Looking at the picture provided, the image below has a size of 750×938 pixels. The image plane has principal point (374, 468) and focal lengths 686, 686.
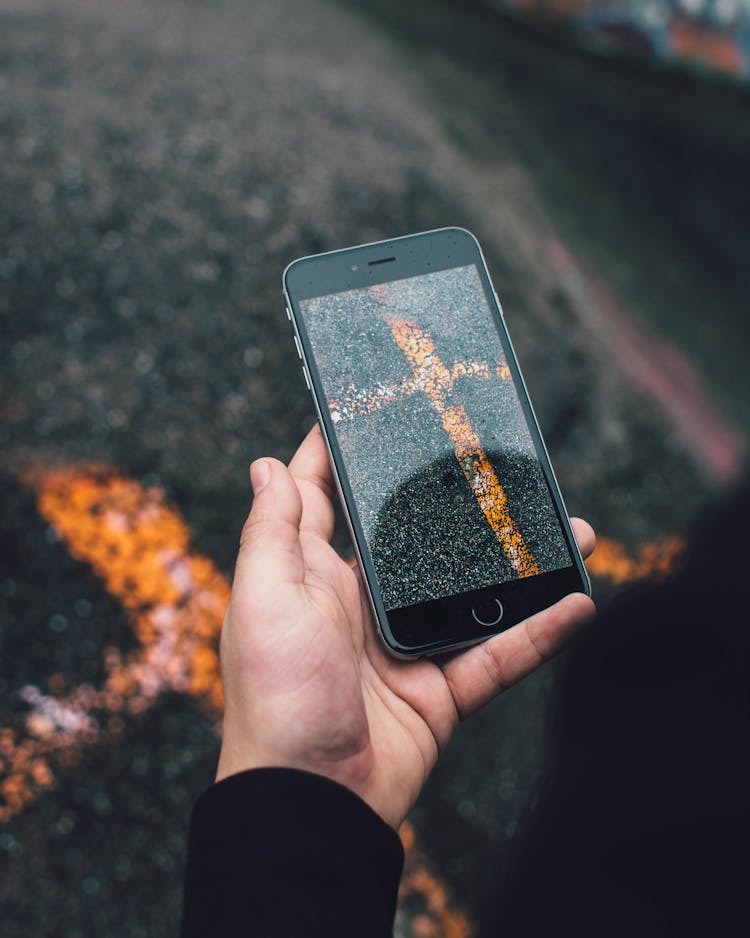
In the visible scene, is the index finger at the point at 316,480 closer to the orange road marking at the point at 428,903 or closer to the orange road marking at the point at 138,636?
the orange road marking at the point at 138,636

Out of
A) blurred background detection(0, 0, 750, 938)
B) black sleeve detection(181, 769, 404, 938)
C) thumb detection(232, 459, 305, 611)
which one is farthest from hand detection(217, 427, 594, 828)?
blurred background detection(0, 0, 750, 938)

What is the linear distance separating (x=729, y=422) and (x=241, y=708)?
388cm

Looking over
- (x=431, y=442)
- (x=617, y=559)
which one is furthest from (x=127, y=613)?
(x=617, y=559)

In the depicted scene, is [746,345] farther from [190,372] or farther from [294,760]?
[294,760]

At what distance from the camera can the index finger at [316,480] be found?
2.01m

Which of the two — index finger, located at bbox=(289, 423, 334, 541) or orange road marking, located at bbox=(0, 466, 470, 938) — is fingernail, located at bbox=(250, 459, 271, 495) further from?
orange road marking, located at bbox=(0, 466, 470, 938)

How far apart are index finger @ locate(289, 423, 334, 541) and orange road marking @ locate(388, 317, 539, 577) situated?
35 cm

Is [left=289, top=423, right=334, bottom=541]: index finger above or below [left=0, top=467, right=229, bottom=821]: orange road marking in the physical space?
above

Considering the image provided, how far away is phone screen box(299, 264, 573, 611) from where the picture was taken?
1.88 meters

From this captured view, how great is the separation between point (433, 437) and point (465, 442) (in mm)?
93

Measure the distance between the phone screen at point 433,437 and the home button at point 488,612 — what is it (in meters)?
0.05

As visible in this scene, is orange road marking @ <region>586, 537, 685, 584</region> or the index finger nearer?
the index finger

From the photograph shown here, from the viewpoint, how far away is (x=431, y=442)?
6.39 feet

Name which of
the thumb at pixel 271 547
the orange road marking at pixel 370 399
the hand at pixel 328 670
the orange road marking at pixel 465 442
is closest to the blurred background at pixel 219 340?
the orange road marking at pixel 465 442
